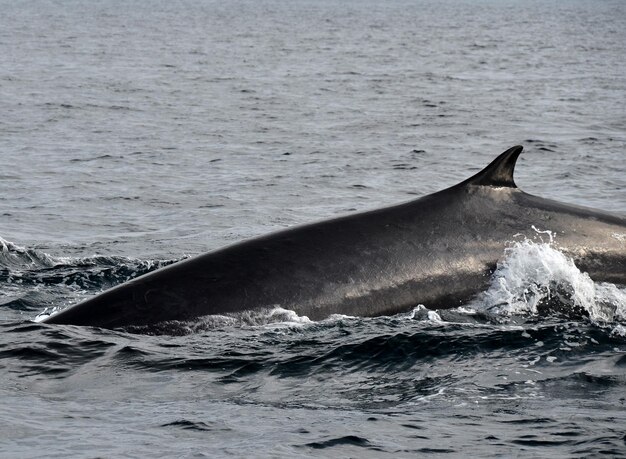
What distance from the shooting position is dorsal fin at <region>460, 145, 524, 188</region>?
33.9 ft

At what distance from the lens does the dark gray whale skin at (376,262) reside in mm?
9602

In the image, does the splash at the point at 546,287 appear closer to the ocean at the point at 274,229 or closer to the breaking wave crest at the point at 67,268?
the ocean at the point at 274,229

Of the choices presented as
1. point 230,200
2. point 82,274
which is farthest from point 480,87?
point 82,274

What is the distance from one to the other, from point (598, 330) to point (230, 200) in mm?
11062

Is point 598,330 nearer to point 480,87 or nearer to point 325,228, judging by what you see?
point 325,228

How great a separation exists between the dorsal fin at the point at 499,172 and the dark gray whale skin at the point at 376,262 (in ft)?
0.04

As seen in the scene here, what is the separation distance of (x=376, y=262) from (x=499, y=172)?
Result: 138 cm

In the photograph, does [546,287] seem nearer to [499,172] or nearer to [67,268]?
[499,172]

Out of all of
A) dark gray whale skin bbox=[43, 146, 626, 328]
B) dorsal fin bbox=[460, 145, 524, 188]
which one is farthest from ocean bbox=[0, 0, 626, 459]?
dorsal fin bbox=[460, 145, 524, 188]

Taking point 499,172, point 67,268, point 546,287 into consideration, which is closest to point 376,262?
point 499,172

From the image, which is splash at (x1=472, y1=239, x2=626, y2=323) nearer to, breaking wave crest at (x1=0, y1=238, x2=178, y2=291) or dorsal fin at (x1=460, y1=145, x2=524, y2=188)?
dorsal fin at (x1=460, y1=145, x2=524, y2=188)

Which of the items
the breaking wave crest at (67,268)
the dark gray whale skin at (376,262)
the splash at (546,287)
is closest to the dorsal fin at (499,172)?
the dark gray whale skin at (376,262)

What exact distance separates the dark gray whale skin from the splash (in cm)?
9

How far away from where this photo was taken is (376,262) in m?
9.89
